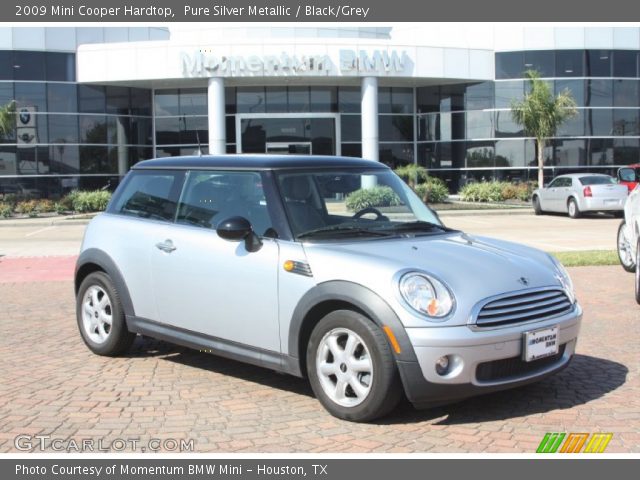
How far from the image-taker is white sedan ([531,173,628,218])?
77.2 ft

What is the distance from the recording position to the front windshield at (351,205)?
5.22m

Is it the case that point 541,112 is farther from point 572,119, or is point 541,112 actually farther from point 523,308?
point 523,308

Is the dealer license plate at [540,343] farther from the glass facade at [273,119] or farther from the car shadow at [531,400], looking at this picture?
the glass facade at [273,119]

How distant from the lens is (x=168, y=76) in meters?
32.9

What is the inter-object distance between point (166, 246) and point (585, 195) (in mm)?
20517

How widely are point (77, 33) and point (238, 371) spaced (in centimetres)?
3173

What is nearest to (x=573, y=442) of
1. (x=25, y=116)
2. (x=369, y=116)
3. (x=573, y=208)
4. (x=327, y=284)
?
(x=327, y=284)

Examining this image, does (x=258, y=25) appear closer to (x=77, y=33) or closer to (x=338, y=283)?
(x=77, y=33)

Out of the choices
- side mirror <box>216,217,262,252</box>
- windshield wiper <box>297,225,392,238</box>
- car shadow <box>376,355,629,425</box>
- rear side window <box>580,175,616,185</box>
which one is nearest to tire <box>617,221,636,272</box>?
car shadow <box>376,355,629,425</box>

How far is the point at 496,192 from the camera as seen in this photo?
108 ft

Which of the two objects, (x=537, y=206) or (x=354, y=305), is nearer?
(x=354, y=305)

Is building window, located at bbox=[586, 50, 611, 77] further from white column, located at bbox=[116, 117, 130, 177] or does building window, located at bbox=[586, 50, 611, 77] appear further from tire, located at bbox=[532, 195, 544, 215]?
white column, located at bbox=[116, 117, 130, 177]

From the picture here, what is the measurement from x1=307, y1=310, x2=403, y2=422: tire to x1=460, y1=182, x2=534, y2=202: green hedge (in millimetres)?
29228

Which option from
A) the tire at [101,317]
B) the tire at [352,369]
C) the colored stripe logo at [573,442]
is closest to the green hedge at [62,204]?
the tire at [101,317]
